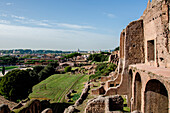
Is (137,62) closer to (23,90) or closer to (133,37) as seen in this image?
(133,37)

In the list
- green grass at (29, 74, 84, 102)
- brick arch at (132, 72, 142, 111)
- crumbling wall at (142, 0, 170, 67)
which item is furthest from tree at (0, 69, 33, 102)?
crumbling wall at (142, 0, 170, 67)

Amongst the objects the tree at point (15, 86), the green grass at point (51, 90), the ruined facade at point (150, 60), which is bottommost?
the green grass at point (51, 90)

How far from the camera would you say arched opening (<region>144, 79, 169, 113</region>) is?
26.1 feet

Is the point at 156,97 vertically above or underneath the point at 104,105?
above

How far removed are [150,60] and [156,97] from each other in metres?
3.69

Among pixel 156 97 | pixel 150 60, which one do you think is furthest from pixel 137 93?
pixel 150 60

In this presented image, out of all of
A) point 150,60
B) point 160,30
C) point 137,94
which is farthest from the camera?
point 150,60

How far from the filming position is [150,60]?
11.0 m

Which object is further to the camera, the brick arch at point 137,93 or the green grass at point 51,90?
the green grass at point 51,90

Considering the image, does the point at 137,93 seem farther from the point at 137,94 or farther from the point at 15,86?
the point at 15,86

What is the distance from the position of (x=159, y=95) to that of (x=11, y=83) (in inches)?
679

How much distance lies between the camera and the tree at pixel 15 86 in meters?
17.8

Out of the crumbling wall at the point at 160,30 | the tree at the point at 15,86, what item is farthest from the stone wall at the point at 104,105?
the tree at the point at 15,86

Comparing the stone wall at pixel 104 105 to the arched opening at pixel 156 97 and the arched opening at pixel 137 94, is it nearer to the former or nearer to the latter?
the arched opening at pixel 137 94
